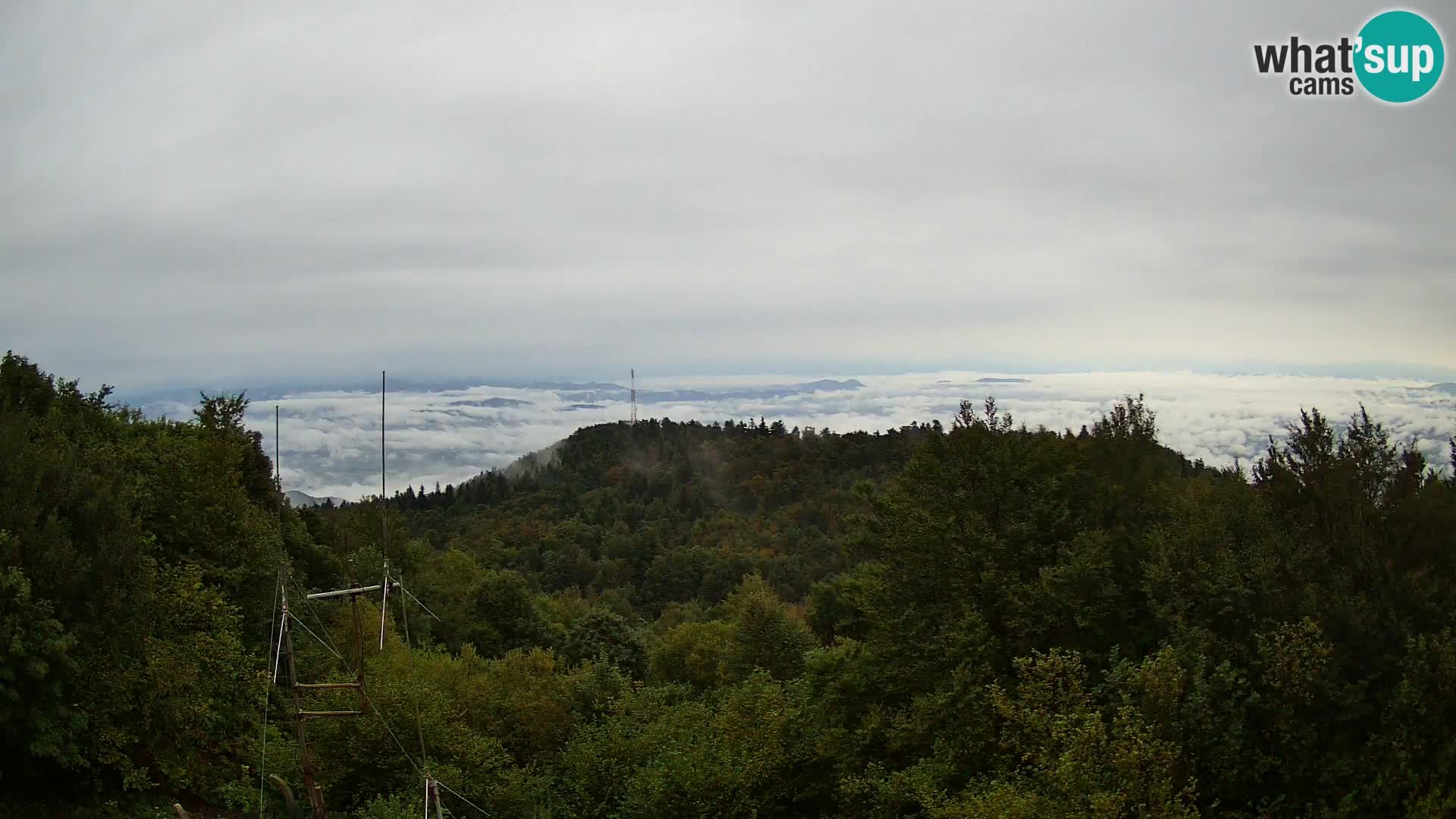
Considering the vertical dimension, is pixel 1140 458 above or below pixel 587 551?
above

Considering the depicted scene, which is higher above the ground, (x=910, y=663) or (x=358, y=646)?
(x=358, y=646)

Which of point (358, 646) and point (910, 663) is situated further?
point (910, 663)

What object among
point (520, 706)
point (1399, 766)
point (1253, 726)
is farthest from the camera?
point (520, 706)

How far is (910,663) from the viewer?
29.2 metres

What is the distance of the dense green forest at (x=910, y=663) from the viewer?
20.8m

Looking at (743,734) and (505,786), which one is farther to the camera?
(743,734)

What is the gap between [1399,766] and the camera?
19.5 meters

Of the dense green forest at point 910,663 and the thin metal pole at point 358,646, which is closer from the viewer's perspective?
the thin metal pole at point 358,646

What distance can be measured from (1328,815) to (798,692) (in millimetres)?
18824

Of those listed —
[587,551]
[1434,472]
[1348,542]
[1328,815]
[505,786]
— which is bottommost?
[587,551]

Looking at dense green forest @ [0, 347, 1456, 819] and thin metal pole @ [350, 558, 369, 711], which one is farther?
dense green forest @ [0, 347, 1456, 819]

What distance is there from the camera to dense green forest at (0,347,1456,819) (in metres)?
20.8

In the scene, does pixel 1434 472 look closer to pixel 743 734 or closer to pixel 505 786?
pixel 743 734

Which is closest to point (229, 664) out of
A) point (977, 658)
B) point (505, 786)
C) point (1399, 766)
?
point (505, 786)
